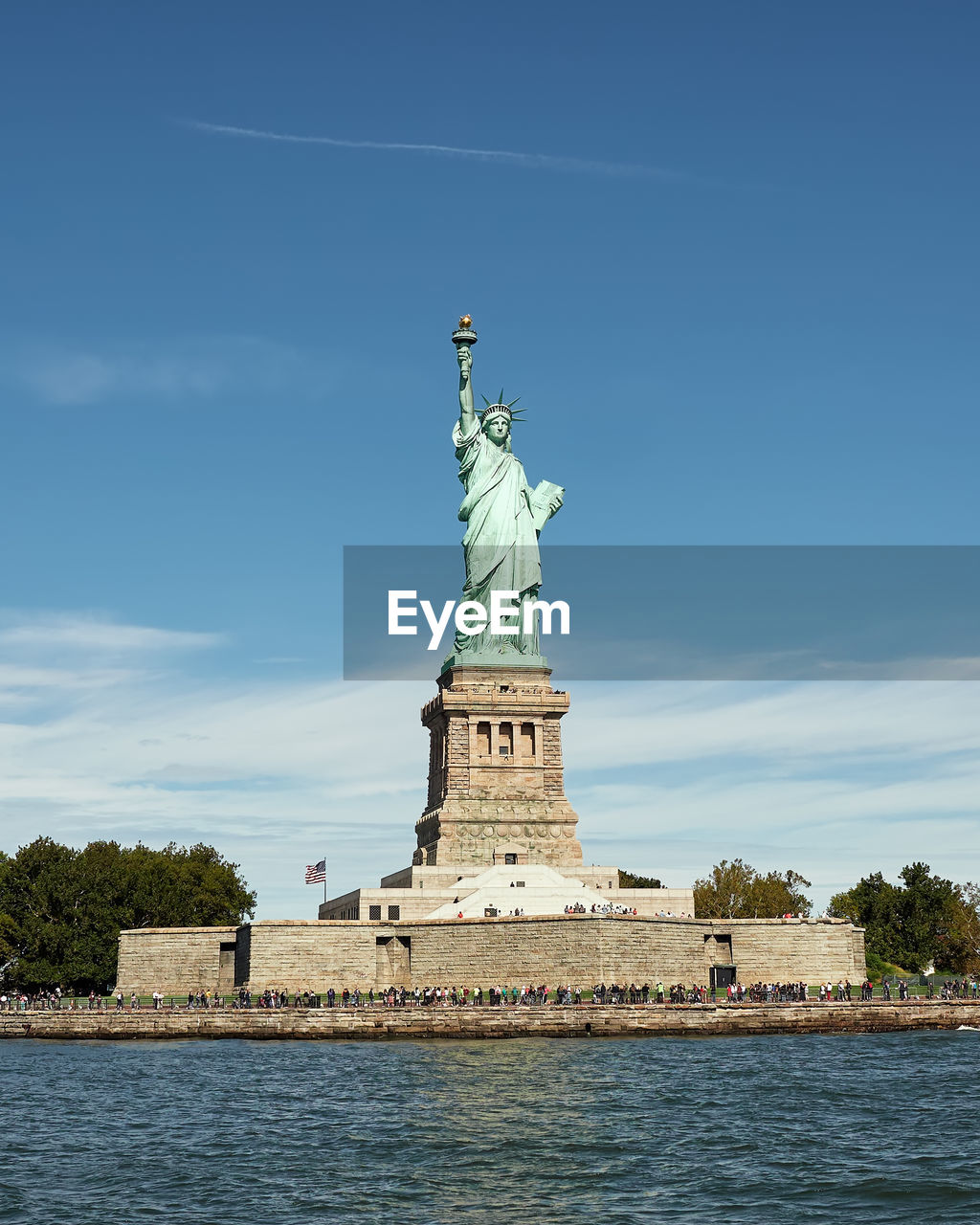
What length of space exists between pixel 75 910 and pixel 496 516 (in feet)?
90.0

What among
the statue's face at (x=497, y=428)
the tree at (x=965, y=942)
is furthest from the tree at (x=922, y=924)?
the statue's face at (x=497, y=428)

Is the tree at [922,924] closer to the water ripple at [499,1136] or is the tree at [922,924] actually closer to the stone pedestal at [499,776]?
the stone pedestal at [499,776]

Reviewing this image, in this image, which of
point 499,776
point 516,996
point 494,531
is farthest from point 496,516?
point 516,996

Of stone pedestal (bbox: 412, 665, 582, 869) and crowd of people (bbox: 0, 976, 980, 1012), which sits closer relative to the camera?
crowd of people (bbox: 0, 976, 980, 1012)

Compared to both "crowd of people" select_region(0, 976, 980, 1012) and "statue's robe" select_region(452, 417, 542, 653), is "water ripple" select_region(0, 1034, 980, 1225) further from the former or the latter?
"statue's robe" select_region(452, 417, 542, 653)

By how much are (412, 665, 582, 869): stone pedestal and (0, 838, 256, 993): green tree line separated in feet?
45.0

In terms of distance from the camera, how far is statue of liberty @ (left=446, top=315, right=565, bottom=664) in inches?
2879

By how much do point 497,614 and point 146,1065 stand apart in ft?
104

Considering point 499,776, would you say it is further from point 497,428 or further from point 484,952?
point 497,428

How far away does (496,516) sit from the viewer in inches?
2918

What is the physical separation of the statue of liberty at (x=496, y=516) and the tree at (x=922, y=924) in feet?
93.1

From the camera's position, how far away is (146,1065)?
153 feet

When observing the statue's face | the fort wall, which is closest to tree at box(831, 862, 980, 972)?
the fort wall

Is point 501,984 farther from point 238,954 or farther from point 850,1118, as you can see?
point 850,1118
